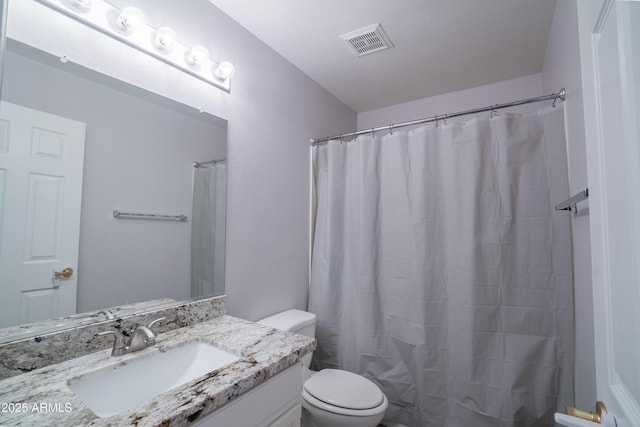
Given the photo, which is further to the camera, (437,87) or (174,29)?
(437,87)

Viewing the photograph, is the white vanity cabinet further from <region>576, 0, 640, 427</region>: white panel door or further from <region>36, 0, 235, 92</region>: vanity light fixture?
<region>36, 0, 235, 92</region>: vanity light fixture

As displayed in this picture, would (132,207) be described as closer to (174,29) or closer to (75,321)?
(75,321)

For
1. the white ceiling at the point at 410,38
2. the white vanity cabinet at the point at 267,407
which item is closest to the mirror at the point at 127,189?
the white vanity cabinet at the point at 267,407

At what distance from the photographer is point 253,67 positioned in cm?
166

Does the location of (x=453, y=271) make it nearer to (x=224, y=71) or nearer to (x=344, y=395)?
(x=344, y=395)

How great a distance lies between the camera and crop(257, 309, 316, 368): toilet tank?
1581mm

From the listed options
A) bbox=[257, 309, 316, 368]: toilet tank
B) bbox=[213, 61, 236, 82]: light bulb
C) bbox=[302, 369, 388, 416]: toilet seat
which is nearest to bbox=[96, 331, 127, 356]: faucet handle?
bbox=[257, 309, 316, 368]: toilet tank

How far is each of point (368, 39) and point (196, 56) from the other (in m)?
1.00

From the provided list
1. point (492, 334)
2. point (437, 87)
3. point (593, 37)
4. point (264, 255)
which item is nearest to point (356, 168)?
point (264, 255)

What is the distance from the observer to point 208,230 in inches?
54.2

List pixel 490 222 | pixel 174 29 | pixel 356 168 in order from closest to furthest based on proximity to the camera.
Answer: pixel 174 29 → pixel 490 222 → pixel 356 168

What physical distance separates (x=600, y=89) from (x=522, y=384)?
58.7 inches

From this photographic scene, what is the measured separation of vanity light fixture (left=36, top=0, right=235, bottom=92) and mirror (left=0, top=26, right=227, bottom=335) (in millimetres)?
169

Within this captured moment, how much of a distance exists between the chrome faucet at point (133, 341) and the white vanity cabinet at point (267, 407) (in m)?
0.43
